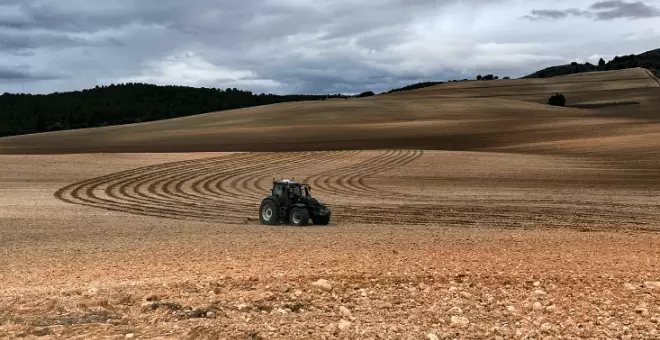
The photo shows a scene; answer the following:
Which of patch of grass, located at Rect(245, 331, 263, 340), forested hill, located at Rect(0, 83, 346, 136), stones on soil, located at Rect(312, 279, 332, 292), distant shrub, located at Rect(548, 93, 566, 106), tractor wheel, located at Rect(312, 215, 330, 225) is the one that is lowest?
tractor wheel, located at Rect(312, 215, 330, 225)

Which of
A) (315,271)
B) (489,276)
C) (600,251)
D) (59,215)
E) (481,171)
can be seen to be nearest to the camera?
(489,276)

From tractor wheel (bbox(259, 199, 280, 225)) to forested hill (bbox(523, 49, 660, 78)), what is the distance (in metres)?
153

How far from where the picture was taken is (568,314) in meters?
9.55

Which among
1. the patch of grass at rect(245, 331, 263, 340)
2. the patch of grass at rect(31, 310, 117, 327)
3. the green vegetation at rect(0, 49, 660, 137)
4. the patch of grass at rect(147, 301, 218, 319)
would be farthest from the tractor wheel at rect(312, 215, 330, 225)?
the green vegetation at rect(0, 49, 660, 137)

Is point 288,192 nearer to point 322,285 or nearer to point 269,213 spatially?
point 269,213

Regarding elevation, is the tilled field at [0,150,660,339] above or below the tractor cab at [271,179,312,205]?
below

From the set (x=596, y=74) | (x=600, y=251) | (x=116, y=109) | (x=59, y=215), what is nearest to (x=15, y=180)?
(x=59, y=215)

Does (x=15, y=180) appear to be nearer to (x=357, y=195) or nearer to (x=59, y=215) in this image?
(x=59, y=215)

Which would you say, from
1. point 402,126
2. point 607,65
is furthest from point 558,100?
point 607,65

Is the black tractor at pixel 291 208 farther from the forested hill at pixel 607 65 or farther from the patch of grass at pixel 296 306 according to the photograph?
the forested hill at pixel 607 65

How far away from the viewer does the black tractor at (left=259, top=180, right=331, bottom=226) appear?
22000 mm

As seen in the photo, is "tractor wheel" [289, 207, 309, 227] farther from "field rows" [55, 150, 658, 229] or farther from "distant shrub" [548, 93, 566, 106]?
"distant shrub" [548, 93, 566, 106]

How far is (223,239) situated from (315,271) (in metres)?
5.87

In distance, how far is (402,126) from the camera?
73.9 m
